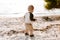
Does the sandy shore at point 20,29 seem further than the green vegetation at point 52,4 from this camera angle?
No

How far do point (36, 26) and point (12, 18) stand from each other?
14.3 inches

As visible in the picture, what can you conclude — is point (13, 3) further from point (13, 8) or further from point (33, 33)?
point (33, 33)

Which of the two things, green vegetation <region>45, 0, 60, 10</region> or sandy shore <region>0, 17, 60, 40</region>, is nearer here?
sandy shore <region>0, 17, 60, 40</region>

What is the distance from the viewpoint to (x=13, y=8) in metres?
2.58

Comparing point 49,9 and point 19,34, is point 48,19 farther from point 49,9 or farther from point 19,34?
point 19,34

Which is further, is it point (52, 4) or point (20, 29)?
point (52, 4)

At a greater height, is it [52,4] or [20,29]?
[52,4]

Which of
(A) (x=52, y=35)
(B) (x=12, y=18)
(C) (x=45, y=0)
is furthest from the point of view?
(C) (x=45, y=0)

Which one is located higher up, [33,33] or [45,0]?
[45,0]

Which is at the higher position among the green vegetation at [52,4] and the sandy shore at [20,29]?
the green vegetation at [52,4]

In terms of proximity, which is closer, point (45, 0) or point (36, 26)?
point (36, 26)

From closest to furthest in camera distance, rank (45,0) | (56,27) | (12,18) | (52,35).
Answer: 1. (52,35)
2. (56,27)
3. (12,18)
4. (45,0)

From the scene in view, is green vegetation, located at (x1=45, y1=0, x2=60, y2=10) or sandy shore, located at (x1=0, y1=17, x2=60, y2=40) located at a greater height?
green vegetation, located at (x1=45, y1=0, x2=60, y2=10)

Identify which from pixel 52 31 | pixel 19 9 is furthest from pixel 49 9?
pixel 52 31
